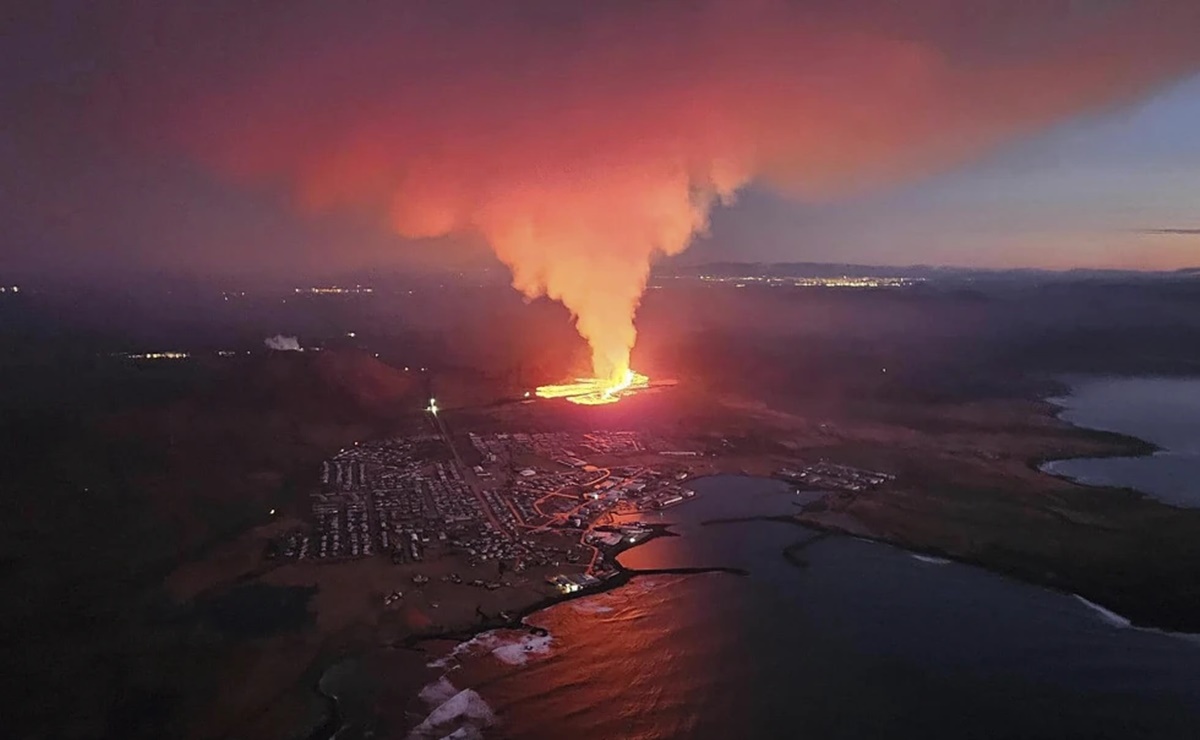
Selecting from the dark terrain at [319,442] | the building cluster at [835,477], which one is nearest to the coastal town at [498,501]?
the dark terrain at [319,442]

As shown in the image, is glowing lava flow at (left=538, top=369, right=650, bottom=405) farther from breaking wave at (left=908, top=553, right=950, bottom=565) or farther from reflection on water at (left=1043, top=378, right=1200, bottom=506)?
breaking wave at (left=908, top=553, right=950, bottom=565)

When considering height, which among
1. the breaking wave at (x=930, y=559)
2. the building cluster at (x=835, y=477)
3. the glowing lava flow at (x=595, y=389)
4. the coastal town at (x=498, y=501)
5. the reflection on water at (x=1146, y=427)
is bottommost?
the reflection on water at (x=1146, y=427)

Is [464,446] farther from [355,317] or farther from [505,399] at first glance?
[355,317]

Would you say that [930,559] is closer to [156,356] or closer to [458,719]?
[458,719]

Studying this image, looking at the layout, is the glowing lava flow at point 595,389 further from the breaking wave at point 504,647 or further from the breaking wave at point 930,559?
the breaking wave at point 504,647

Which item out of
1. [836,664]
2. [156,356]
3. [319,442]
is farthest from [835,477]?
[156,356]

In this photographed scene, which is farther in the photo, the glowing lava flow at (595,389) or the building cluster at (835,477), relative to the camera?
the glowing lava flow at (595,389)
